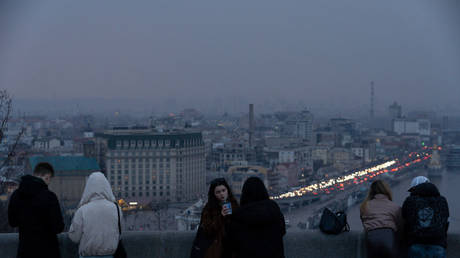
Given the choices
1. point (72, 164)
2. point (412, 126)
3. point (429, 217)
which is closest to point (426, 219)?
point (429, 217)

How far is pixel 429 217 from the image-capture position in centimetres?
168

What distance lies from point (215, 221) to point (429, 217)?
60 centimetres

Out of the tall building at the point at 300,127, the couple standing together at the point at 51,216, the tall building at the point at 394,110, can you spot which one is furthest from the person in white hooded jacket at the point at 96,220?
the tall building at the point at 394,110

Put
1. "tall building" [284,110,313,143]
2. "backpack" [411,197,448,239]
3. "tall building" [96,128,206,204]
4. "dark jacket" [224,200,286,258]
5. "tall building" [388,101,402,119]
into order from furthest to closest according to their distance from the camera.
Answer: "tall building" [388,101,402,119]
"tall building" [284,110,313,143]
"tall building" [96,128,206,204]
"backpack" [411,197,448,239]
"dark jacket" [224,200,286,258]

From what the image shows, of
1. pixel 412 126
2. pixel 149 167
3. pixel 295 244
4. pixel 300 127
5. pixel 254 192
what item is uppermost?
pixel 254 192

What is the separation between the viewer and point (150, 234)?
193 cm

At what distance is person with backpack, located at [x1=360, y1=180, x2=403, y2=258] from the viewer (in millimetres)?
1701

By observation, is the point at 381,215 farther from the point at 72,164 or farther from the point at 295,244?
the point at 72,164

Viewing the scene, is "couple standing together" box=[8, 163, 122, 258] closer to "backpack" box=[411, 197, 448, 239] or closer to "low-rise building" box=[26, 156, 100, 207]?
"backpack" box=[411, 197, 448, 239]

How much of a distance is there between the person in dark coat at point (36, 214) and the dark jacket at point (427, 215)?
968 mm

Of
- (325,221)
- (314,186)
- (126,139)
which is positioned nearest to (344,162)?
(314,186)

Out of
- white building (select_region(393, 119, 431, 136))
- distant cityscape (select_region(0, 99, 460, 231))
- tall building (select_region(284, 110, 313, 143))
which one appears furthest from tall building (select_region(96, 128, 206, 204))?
white building (select_region(393, 119, 431, 136))

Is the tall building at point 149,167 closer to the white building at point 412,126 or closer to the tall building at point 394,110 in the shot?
the white building at point 412,126

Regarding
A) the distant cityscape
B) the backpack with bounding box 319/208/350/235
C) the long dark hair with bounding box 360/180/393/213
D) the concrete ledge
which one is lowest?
the distant cityscape
